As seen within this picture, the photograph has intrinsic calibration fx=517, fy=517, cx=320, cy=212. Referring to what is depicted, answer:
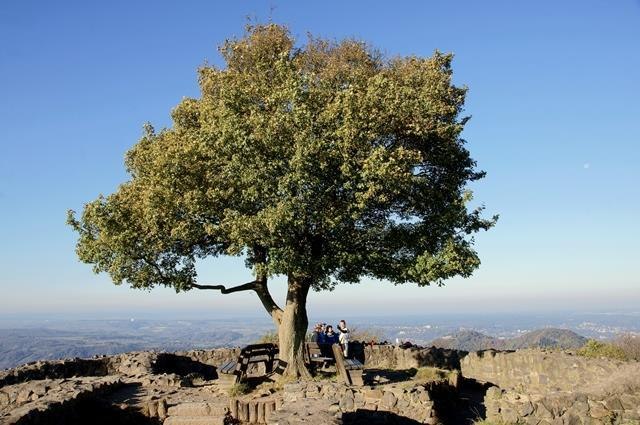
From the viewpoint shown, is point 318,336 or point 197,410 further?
point 318,336

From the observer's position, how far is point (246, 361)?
78.6 ft

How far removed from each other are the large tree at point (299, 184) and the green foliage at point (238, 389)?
2941 millimetres

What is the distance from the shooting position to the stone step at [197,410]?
60.4 ft

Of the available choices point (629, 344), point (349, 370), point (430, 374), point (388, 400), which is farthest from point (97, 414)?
point (629, 344)

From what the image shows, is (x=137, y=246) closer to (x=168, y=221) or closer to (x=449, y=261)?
(x=168, y=221)

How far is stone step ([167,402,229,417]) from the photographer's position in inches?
725

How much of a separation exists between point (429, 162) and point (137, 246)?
46.5 feet

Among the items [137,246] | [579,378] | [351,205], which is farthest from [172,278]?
[579,378]

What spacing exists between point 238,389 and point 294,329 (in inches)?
173

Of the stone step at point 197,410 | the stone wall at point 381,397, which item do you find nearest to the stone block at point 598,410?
the stone wall at point 381,397

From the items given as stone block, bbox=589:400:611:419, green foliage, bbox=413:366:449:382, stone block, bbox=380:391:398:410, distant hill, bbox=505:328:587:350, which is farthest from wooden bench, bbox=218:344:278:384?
distant hill, bbox=505:328:587:350

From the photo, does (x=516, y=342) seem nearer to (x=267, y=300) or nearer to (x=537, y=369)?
(x=537, y=369)

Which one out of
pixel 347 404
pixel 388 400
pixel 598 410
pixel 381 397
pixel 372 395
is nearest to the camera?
pixel 598 410

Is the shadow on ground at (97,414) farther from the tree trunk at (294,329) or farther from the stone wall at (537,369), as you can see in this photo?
the stone wall at (537,369)
